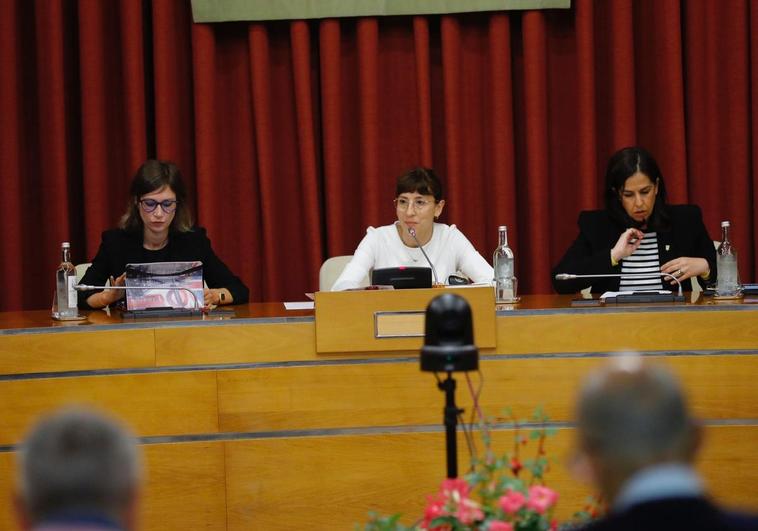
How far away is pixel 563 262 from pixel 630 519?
3097 millimetres

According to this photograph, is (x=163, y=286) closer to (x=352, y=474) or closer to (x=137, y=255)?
(x=137, y=255)

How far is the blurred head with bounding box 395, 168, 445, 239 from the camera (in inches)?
160

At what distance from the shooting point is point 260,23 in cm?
491

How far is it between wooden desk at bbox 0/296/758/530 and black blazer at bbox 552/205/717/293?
0.68m

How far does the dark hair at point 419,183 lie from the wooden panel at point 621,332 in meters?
0.98

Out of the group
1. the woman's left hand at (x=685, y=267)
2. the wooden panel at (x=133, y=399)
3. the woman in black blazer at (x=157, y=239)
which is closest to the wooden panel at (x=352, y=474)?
the wooden panel at (x=133, y=399)

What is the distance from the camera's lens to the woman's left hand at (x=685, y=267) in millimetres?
3660

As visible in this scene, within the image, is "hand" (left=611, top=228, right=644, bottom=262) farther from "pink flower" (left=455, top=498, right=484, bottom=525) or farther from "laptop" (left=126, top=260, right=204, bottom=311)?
"pink flower" (left=455, top=498, right=484, bottom=525)

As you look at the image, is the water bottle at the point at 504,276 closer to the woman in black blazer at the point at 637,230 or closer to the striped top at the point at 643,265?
the woman in black blazer at the point at 637,230

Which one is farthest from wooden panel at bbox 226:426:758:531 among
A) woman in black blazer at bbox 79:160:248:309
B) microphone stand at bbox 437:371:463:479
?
microphone stand at bbox 437:371:463:479

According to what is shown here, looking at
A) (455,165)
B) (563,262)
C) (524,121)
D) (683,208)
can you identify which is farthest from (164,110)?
(683,208)

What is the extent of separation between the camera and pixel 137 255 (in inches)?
154

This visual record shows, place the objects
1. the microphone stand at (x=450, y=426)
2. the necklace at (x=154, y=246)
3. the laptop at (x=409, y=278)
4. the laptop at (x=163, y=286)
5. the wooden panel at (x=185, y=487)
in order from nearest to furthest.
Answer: the microphone stand at (x=450, y=426) < the wooden panel at (x=185, y=487) < the laptop at (x=409, y=278) < the laptop at (x=163, y=286) < the necklace at (x=154, y=246)

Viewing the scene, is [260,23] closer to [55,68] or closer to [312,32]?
[312,32]
